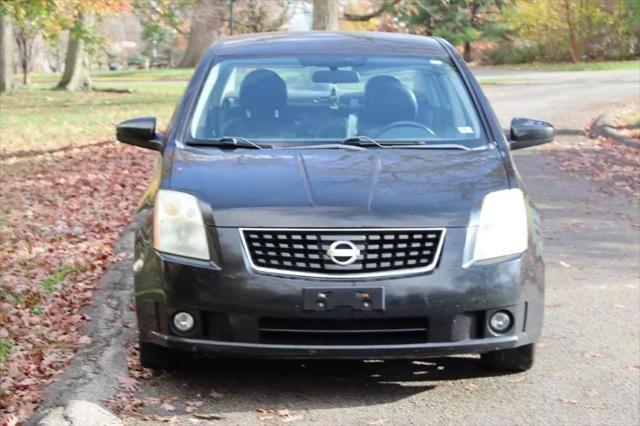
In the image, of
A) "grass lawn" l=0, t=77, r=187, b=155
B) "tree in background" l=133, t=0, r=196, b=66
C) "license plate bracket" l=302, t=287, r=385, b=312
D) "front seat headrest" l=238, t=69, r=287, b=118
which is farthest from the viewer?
"tree in background" l=133, t=0, r=196, b=66

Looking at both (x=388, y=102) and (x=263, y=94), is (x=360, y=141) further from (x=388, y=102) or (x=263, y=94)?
(x=263, y=94)

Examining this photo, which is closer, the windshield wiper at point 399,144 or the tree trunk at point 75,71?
the windshield wiper at point 399,144

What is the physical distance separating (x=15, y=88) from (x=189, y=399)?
27779mm

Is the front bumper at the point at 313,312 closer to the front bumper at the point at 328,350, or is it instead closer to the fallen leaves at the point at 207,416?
the front bumper at the point at 328,350

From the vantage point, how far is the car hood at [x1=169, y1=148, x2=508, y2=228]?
513 centimetres

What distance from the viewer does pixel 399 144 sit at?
19.9 ft

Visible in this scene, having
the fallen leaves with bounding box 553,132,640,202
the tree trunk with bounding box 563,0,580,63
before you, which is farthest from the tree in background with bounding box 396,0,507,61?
the fallen leaves with bounding box 553,132,640,202

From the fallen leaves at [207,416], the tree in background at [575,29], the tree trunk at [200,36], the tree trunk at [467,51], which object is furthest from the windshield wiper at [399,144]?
the tree trunk at [467,51]

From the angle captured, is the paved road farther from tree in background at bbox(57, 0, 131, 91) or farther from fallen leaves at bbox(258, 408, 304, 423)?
tree in background at bbox(57, 0, 131, 91)

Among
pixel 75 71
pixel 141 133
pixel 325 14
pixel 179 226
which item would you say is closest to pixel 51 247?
pixel 141 133

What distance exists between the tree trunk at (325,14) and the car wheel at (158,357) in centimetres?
1725

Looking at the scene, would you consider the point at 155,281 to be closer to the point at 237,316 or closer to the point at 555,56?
the point at 237,316

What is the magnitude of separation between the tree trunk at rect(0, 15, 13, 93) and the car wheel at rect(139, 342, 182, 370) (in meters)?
25.5

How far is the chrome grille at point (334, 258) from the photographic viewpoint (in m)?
5.07
